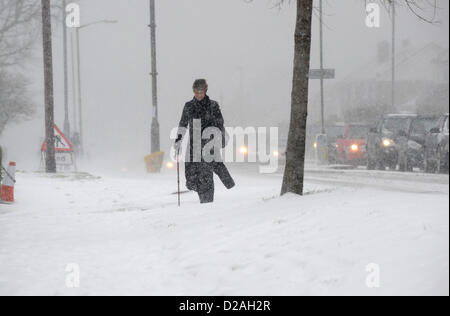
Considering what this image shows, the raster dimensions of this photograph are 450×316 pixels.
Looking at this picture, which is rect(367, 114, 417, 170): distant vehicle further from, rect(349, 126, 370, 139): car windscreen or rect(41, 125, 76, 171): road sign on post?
rect(41, 125, 76, 171): road sign on post

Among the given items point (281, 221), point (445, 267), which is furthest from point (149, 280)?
point (445, 267)

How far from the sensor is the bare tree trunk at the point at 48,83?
17359 millimetres

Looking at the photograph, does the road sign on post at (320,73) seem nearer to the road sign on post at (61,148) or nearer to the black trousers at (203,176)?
the road sign on post at (61,148)

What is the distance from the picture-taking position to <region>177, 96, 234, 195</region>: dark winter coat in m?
10.0

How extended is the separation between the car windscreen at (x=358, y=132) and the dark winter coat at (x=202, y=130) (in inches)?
603

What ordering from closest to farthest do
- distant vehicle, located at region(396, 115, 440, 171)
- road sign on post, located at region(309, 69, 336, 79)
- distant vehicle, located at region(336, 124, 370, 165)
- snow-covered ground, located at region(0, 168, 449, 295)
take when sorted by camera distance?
snow-covered ground, located at region(0, 168, 449, 295)
distant vehicle, located at region(396, 115, 440, 171)
road sign on post, located at region(309, 69, 336, 79)
distant vehicle, located at region(336, 124, 370, 165)

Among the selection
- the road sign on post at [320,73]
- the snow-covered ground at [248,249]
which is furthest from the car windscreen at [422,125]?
the snow-covered ground at [248,249]

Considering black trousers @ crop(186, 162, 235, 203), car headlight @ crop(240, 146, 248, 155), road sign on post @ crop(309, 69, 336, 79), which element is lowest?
car headlight @ crop(240, 146, 248, 155)

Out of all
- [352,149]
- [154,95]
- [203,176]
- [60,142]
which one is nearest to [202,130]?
[203,176]

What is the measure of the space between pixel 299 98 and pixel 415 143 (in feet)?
32.4

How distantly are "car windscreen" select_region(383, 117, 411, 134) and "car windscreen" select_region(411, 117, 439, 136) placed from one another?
0.79 feet

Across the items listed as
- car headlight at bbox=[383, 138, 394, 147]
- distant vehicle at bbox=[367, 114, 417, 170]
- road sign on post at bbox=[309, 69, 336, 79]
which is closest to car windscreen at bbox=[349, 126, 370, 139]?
road sign on post at bbox=[309, 69, 336, 79]

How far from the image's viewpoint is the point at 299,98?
898 centimetres
